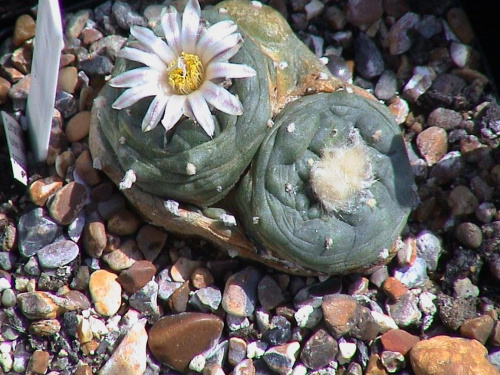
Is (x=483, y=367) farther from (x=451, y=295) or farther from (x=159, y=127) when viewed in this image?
(x=159, y=127)

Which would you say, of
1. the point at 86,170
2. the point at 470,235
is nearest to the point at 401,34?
the point at 470,235

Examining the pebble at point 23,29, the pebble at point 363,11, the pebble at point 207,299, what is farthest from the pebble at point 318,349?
the pebble at point 23,29

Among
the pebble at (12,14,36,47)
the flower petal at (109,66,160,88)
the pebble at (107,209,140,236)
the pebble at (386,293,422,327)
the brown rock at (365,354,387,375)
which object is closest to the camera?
the flower petal at (109,66,160,88)

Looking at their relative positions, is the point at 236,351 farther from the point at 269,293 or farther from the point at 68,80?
the point at 68,80

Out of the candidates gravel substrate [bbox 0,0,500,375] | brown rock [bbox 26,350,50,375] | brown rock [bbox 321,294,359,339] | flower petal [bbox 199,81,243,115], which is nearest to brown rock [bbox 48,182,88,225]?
gravel substrate [bbox 0,0,500,375]

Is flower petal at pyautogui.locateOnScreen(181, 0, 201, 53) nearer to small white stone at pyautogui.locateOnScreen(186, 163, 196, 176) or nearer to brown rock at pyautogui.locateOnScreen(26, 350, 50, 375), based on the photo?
small white stone at pyautogui.locateOnScreen(186, 163, 196, 176)

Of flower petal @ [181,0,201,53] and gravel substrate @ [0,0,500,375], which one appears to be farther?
gravel substrate @ [0,0,500,375]

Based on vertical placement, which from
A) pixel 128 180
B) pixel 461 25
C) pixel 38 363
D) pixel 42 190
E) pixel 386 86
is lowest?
pixel 38 363
